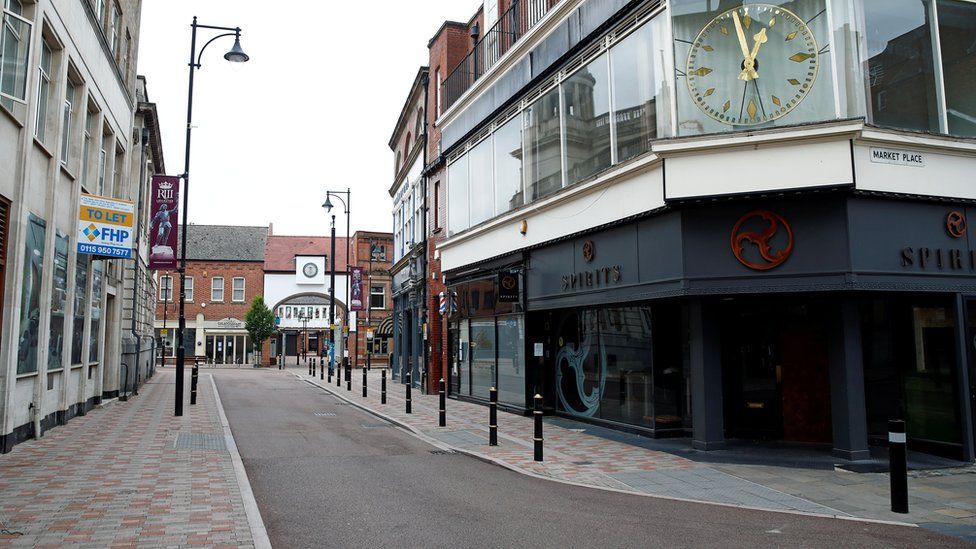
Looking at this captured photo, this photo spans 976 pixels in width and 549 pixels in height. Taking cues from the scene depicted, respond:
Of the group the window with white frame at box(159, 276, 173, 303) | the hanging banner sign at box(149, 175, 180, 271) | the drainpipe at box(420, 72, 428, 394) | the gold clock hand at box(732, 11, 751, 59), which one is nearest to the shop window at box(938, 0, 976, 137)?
the gold clock hand at box(732, 11, 751, 59)

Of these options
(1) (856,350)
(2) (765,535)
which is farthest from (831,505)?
(1) (856,350)

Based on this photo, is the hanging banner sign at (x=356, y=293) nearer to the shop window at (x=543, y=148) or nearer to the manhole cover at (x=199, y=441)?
the shop window at (x=543, y=148)

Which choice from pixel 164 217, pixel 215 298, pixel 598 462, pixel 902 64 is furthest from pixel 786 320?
pixel 215 298

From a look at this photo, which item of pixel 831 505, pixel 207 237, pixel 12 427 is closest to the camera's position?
pixel 831 505

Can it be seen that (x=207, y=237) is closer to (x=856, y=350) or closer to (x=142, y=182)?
(x=142, y=182)

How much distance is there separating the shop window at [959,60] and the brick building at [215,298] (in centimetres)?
5947

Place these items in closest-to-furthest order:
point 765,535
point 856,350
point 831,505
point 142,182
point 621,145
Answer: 1. point 765,535
2. point 831,505
3. point 856,350
4. point 621,145
5. point 142,182

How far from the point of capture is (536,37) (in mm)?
16656

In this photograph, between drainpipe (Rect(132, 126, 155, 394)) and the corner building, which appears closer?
the corner building

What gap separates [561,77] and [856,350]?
8.61 m

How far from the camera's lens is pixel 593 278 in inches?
561

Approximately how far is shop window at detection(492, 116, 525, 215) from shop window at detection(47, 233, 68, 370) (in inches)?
405

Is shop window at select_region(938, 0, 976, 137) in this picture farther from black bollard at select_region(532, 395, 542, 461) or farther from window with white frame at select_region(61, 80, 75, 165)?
window with white frame at select_region(61, 80, 75, 165)

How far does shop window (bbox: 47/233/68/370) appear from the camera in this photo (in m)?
13.7
